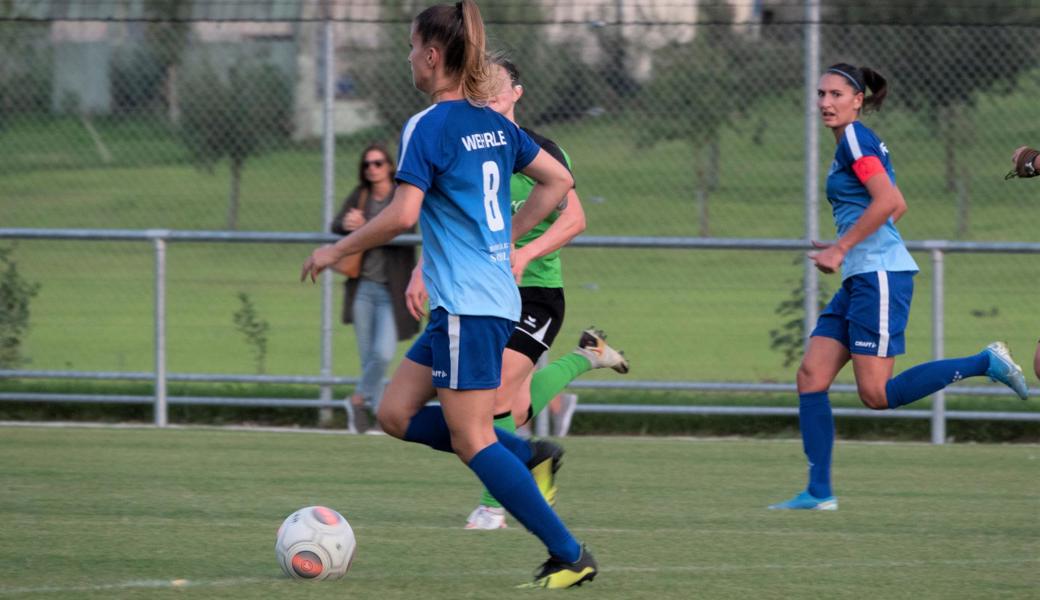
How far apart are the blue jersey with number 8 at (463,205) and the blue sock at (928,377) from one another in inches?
107

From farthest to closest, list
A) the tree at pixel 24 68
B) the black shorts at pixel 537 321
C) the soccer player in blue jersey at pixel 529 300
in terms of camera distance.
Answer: the tree at pixel 24 68, the black shorts at pixel 537 321, the soccer player in blue jersey at pixel 529 300

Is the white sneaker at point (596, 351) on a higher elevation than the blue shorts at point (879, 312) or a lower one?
lower

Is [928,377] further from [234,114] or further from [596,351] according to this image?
[234,114]

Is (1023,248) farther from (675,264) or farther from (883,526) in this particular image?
(883,526)

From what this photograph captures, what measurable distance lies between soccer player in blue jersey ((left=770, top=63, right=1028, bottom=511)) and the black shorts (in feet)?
3.62

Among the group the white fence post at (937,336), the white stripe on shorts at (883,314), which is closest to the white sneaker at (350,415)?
the white fence post at (937,336)

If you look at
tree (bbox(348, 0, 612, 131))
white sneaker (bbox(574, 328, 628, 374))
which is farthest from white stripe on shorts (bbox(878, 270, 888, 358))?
tree (bbox(348, 0, 612, 131))

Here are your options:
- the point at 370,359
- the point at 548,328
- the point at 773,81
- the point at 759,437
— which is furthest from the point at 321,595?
the point at 773,81

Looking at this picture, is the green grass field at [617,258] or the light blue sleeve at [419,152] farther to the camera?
the green grass field at [617,258]

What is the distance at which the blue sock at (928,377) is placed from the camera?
714 centimetres

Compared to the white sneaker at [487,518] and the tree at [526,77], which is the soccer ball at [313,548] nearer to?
the white sneaker at [487,518]

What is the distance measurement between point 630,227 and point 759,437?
8.66ft

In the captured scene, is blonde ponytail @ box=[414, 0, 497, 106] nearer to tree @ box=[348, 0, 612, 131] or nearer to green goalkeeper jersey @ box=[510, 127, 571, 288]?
green goalkeeper jersey @ box=[510, 127, 571, 288]

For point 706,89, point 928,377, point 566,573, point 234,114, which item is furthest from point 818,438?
point 234,114
